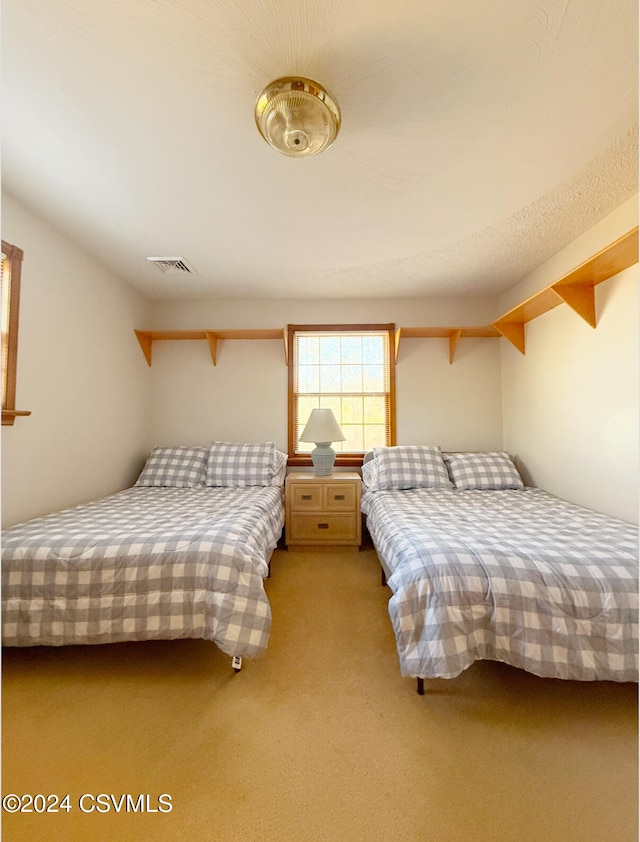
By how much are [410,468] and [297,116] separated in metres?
2.33

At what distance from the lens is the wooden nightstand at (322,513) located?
2867 millimetres

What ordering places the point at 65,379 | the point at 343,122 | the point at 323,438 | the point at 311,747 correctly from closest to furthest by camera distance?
the point at 311,747
the point at 343,122
the point at 65,379
the point at 323,438

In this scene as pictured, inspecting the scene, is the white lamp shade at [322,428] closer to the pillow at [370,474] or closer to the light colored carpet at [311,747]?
the pillow at [370,474]

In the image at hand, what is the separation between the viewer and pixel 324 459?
3029mm

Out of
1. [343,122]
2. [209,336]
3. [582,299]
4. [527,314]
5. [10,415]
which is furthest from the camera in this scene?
[209,336]

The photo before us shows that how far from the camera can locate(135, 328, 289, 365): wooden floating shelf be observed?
3.17m

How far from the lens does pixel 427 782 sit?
1036 millimetres

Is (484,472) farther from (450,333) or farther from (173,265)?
(173,265)

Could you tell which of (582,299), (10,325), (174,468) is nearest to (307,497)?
(174,468)

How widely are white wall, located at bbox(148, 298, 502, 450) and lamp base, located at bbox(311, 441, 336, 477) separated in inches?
18.4

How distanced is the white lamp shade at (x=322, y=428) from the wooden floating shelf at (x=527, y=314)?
0.68m

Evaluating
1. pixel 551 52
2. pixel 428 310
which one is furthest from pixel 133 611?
pixel 428 310

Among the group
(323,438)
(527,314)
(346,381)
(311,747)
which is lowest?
(311,747)

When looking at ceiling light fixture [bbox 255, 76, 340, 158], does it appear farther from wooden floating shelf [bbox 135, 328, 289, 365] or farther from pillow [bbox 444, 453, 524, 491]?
pillow [bbox 444, 453, 524, 491]
